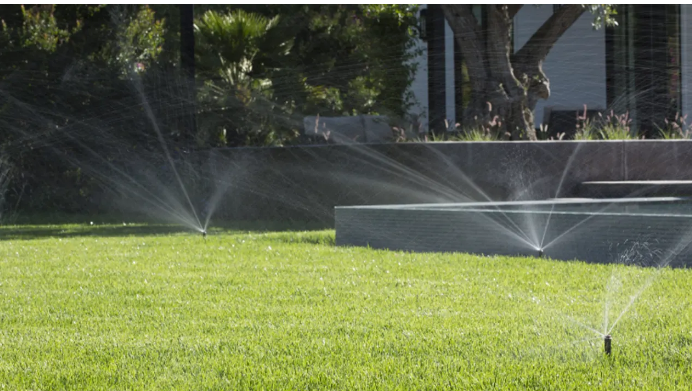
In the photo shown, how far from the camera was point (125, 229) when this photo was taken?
1016cm

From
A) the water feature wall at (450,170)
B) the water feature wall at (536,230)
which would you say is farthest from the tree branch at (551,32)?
the water feature wall at (536,230)

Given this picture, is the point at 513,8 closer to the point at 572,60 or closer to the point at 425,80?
the point at 425,80

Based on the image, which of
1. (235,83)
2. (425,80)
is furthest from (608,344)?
(425,80)

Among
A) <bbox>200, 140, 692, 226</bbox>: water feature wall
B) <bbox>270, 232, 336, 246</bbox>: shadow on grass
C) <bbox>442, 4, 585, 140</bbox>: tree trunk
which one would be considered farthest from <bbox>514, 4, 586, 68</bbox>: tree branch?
<bbox>270, 232, 336, 246</bbox>: shadow on grass

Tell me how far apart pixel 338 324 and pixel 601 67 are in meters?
13.6

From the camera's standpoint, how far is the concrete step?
980cm

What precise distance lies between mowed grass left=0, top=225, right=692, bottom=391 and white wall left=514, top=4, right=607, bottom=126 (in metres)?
10.8

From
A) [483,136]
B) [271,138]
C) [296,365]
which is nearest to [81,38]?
[271,138]

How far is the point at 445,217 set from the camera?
23.3 feet

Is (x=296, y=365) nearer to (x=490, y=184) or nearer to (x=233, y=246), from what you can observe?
(x=233, y=246)

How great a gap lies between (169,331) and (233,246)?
3626mm

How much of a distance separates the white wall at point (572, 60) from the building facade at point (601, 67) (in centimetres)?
2

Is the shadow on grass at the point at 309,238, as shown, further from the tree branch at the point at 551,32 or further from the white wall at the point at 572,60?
the white wall at the point at 572,60

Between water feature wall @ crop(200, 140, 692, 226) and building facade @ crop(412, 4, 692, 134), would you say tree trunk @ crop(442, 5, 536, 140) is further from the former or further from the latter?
building facade @ crop(412, 4, 692, 134)
